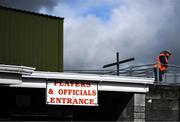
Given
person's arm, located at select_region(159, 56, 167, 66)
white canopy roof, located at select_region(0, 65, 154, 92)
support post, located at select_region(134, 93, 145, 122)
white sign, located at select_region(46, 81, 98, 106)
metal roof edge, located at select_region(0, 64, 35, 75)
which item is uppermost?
person's arm, located at select_region(159, 56, 167, 66)

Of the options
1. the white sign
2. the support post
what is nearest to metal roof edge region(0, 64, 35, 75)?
the white sign

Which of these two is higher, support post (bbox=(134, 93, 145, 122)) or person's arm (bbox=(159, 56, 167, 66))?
person's arm (bbox=(159, 56, 167, 66))

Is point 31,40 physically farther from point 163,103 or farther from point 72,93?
point 163,103

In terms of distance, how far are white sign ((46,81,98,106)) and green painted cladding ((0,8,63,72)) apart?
2.29m

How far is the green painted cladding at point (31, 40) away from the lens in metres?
22.1

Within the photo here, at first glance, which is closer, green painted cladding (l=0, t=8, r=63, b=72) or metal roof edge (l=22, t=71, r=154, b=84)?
metal roof edge (l=22, t=71, r=154, b=84)

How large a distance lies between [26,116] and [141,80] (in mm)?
5714

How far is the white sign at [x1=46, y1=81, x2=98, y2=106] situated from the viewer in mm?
20734

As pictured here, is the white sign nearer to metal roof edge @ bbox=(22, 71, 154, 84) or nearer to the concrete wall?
metal roof edge @ bbox=(22, 71, 154, 84)

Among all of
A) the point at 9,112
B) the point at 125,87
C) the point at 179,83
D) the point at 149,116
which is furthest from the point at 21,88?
the point at 179,83

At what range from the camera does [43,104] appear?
22.2 m

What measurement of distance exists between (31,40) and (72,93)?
360cm

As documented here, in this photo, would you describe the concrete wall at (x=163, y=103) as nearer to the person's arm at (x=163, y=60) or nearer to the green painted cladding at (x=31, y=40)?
the person's arm at (x=163, y=60)

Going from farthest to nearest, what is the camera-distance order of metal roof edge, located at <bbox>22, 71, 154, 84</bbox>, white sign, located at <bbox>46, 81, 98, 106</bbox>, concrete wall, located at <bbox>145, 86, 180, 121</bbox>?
concrete wall, located at <bbox>145, 86, 180, 121</bbox> < white sign, located at <bbox>46, 81, 98, 106</bbox> < metal roof edge, located at <bbox>22, 71, 154, 84</bbox>
